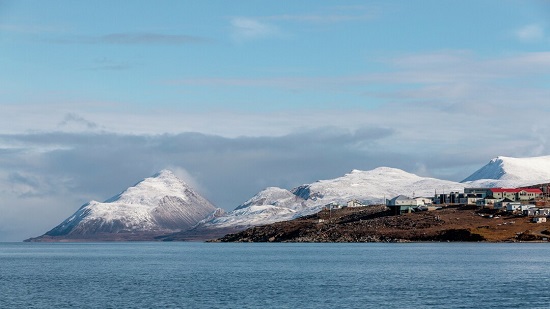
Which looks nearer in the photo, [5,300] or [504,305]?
[504,305]

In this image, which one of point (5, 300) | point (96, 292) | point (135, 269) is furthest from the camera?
point (135, 269)

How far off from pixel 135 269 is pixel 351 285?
53.8 m

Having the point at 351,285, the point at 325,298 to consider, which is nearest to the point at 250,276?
the point at 351,285

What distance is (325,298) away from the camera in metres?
94.9

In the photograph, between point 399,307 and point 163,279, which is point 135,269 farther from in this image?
point 399,307

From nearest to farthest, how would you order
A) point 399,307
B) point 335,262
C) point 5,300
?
point 399,307 → point 5,300 → point 335,262

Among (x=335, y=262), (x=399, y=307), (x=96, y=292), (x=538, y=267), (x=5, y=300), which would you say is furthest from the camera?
(x=335, y=262)

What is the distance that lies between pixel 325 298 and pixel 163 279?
36237 mm

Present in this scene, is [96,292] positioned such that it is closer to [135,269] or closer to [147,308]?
[147,308]

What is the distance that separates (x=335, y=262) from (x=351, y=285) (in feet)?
176

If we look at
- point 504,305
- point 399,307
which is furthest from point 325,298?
point 504,305

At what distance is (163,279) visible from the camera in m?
124

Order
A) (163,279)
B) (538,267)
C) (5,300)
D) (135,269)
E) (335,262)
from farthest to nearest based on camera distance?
(335,262)
(135,269)
(538,267)
(163,279)
(5,300)

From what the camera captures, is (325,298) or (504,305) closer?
(504,305)
